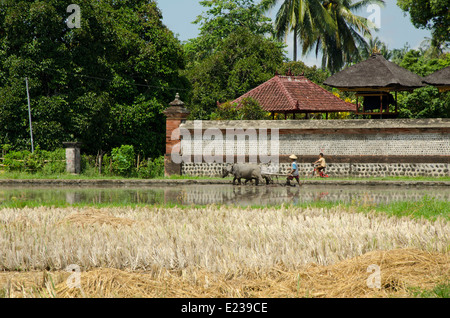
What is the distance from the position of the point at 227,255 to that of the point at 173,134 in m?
19.3

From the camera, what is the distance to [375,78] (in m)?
27.0

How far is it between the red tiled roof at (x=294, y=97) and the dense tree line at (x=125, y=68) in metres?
1.83

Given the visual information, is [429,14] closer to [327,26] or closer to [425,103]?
[425,103]

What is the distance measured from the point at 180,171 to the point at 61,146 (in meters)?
5.88

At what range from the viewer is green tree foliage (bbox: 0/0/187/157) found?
25.9 metres

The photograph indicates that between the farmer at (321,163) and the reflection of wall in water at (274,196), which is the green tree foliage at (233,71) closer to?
the farmer at (321,163)

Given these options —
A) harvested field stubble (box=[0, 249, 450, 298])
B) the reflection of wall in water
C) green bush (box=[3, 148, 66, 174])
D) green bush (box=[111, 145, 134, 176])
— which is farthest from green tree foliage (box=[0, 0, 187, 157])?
harvested field stubble (box=[0, 249, 450, 298])

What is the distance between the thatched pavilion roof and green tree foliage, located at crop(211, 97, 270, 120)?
369 cm

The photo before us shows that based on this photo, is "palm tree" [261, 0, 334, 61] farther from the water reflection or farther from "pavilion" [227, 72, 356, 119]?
the water reflection

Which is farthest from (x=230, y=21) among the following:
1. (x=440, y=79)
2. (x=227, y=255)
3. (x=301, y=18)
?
(x=227, y=255)

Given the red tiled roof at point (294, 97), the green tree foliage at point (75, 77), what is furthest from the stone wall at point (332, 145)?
the green tree foliage at point (75, 77)

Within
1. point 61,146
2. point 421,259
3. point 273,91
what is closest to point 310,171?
point 273,91

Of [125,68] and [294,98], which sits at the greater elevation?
[125,68]
